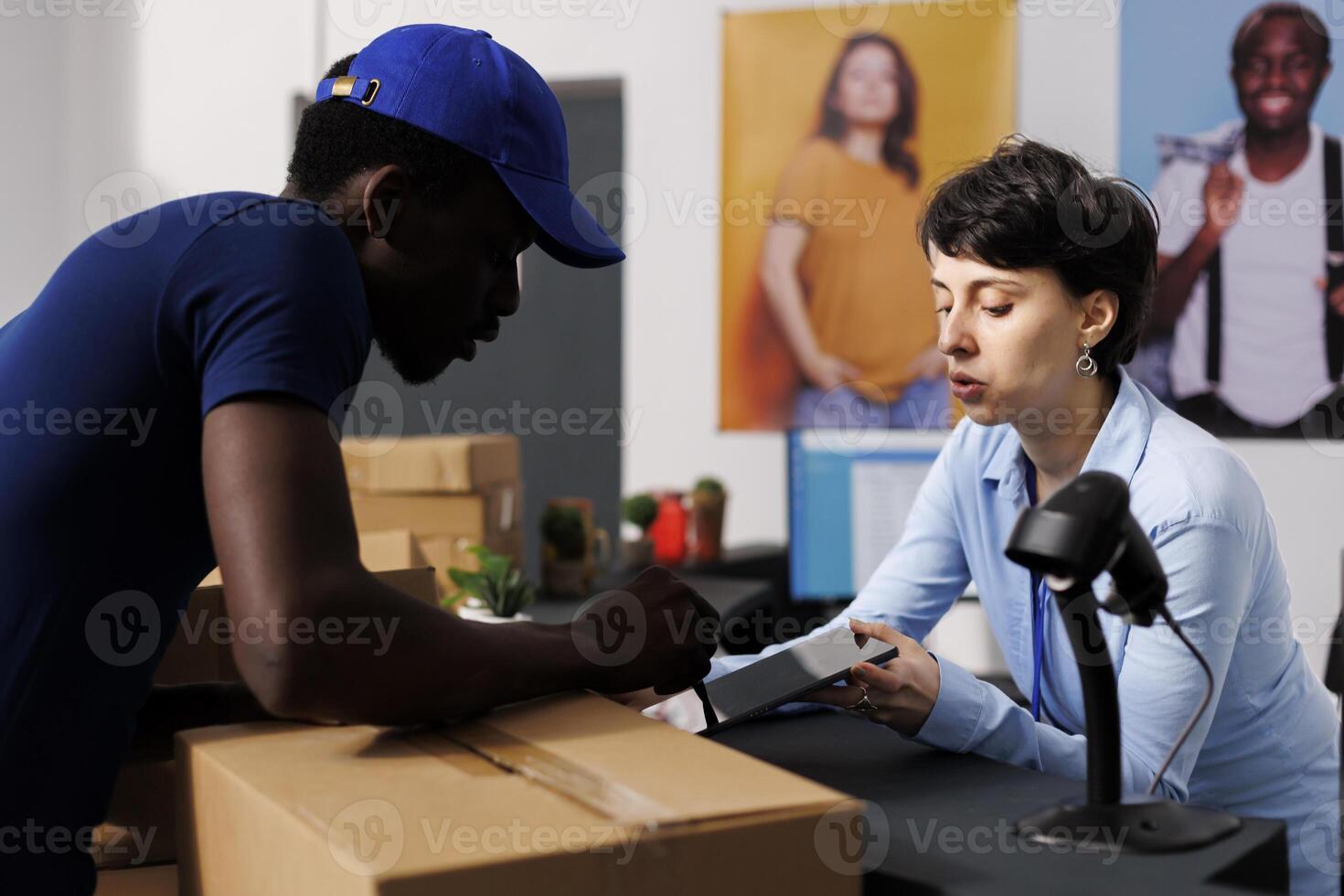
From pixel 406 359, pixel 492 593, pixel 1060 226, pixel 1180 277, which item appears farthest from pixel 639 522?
pixel 406 359

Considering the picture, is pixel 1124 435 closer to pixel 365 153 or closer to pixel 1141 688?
pixel 1141 688

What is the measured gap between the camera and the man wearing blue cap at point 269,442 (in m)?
0.77

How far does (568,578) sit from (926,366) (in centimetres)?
111

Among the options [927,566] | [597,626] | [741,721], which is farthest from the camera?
[927,566]

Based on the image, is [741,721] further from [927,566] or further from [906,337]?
[906,337]

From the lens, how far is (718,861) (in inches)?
26.5

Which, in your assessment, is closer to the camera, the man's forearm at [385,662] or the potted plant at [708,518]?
the man's forearm at [385,662]

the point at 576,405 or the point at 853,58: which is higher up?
the point at 853,58

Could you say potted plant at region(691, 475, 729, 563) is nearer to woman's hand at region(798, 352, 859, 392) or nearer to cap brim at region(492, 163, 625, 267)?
woman's hand at region(798, 352, 859, 392)

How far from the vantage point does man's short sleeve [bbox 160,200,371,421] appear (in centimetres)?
78

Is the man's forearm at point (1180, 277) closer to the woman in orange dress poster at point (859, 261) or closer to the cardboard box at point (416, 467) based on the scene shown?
the woman in orange dress poster at point (859, 261)

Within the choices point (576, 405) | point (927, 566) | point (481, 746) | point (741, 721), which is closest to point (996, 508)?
point (927, 566)

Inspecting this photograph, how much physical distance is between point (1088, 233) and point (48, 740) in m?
1.15

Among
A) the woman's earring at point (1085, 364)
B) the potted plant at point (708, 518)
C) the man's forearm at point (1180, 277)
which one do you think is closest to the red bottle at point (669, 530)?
the potted plant at point (708, 518)
